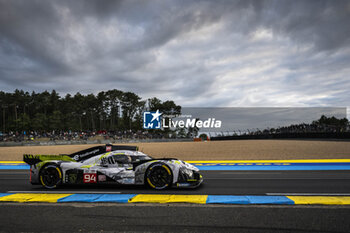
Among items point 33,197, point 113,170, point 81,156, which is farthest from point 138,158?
point 33,197

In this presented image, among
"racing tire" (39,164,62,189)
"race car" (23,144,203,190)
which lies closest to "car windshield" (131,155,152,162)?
"race car" (23,144,203,190)

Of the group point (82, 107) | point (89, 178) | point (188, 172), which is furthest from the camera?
point (82, 107)

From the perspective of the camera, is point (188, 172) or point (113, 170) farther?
point (113, 170)

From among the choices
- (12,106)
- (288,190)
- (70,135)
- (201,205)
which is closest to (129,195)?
(201,205)

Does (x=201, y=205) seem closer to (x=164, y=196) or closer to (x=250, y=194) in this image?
(x=164, y=196)

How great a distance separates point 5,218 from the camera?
4832 mm

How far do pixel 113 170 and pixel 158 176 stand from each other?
1.29 metres

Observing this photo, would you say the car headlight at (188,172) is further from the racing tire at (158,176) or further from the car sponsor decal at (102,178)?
the car sponsor decal at (102,178)

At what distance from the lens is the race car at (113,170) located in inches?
271

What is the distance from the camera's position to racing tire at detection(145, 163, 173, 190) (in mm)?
6824

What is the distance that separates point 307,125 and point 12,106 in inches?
3507

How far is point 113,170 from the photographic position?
7.18 m

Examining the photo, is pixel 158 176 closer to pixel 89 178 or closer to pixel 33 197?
pixel 89 178

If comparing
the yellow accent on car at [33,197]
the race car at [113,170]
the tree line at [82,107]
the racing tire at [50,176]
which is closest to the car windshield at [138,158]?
the race car at [113,170]
